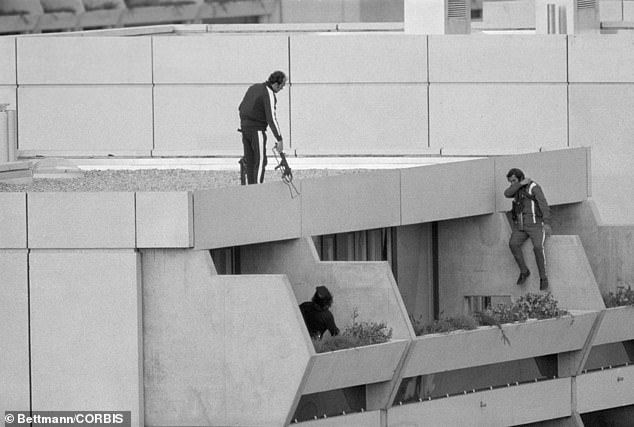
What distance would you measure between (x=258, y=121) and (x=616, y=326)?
339 inches

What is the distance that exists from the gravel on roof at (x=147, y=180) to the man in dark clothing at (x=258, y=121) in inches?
23.0

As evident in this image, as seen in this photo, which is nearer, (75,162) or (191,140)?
(75,162)

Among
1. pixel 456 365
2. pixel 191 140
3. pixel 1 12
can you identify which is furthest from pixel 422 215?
pixel 1 12

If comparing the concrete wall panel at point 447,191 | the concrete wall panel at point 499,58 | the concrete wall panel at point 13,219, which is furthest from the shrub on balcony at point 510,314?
the concrete wall panel at point 499,58

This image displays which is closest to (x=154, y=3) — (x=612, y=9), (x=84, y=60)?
(x=612, y=9)

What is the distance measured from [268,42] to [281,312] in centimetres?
1400

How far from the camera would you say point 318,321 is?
32.8 metres

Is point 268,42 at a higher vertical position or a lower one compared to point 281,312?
higher

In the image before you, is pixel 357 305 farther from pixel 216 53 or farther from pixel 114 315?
pixel 216 53

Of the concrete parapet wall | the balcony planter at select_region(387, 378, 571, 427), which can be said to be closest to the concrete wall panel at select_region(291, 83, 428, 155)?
the concrete parapet wall

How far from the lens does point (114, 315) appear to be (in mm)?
31031

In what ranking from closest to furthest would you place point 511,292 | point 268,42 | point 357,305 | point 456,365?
point 357,305
point 456,365
point 511,292
point 268,42

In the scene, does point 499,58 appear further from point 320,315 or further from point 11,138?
point 320,315

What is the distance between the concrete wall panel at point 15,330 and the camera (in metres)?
31.3
